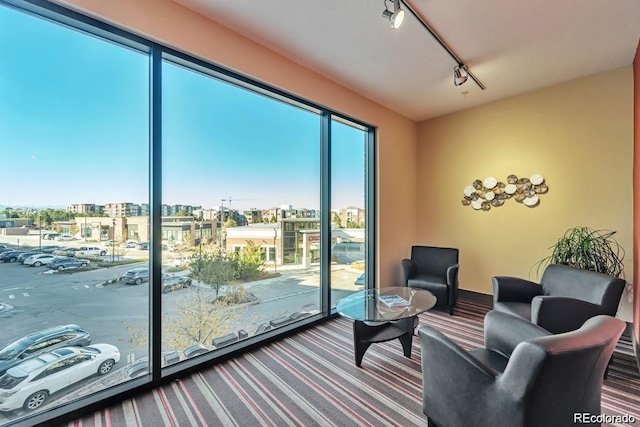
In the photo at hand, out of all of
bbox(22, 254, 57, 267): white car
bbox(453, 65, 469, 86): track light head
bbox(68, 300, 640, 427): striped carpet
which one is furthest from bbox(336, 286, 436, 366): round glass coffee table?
bbox(453, 65, 469, 86): track light head

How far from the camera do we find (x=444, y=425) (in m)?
1.55

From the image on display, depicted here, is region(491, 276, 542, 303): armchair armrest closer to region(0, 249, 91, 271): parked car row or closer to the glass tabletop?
the glass tabletop

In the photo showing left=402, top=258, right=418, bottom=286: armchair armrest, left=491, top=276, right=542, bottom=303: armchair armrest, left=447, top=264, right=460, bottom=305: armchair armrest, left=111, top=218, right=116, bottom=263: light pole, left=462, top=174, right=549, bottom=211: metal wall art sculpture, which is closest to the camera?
left=111, top=218, right=116, bottom=263: light pole

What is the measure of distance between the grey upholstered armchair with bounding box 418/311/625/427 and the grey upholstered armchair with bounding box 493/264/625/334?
974 mm

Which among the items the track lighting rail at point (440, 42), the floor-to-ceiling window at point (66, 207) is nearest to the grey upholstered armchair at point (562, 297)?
the track lighting rail at point (440, 42)

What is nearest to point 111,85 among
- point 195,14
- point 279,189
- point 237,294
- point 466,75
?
point 195,14

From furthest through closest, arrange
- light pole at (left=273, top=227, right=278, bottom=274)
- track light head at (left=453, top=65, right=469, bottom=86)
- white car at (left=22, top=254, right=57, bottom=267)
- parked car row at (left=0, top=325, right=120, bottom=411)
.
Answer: light pole at (left=273, top=227, right=278, bottom=274) < track light head at (left=453, top=65, right=469, bottom=86) < white car at (left=22, top=254, right=57, bottom=267) < parked car row at (left=0, top=325, right=120, bottom=411)

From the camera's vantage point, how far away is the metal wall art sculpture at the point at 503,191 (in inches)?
149

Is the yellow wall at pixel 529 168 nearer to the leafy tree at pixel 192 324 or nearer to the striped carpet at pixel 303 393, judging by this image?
the striped carpet at pixel 303 393

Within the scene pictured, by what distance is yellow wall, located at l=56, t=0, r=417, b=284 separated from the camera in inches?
82.5

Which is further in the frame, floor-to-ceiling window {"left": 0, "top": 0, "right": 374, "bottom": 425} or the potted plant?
the potted plant

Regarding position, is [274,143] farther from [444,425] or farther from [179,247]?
[444,425]

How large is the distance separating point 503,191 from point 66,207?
16.0 ft

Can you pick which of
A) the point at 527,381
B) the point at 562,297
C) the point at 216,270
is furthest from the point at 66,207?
the point at 562,297
